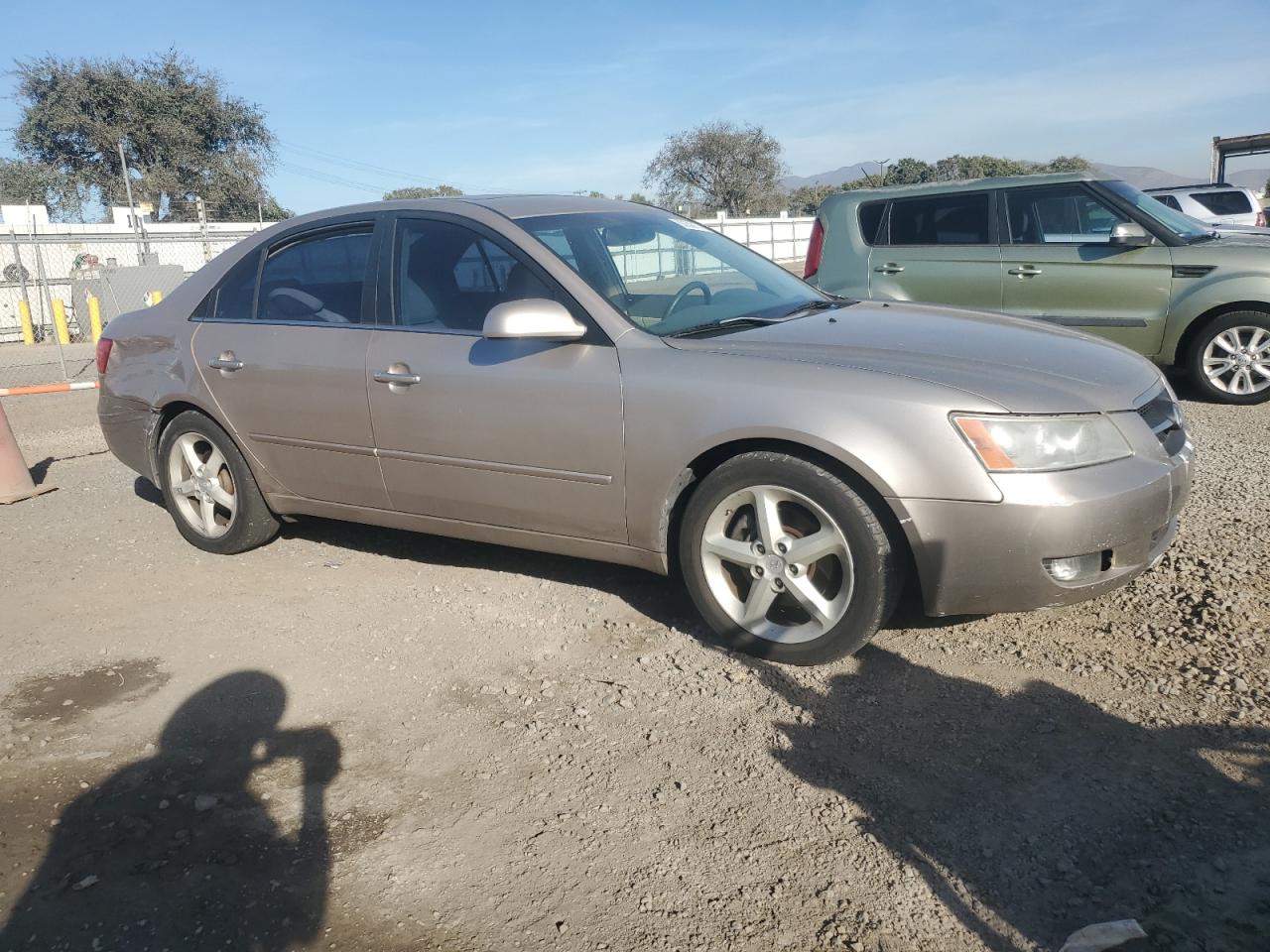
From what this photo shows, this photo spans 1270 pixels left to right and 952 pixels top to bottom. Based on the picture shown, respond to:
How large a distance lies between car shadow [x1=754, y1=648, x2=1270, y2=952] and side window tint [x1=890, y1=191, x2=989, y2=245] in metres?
5.90

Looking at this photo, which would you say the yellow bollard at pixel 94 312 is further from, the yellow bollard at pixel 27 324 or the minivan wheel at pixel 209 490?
the minivan wheel at pixel 209 490

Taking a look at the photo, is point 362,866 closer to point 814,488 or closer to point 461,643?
point 461,643

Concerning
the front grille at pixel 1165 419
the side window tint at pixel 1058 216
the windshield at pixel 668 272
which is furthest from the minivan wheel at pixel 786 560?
the side window tint at pixel 1058 216

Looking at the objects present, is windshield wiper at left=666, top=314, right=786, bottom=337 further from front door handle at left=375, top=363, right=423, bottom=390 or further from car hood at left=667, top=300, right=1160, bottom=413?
front door handle at left=375, top=363, right=423, bottom=390

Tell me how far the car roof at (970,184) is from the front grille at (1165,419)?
4943 mm

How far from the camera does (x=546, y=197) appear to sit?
15.9ft

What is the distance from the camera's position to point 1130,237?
7.80m

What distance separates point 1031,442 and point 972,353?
0.52 meters

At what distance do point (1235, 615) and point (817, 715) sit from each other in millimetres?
1648

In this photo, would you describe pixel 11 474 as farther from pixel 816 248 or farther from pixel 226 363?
pixel 816 248

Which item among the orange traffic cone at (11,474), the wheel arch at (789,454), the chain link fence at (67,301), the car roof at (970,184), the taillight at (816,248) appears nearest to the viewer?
the wheel arch at (789,454)

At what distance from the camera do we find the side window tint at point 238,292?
5.05m

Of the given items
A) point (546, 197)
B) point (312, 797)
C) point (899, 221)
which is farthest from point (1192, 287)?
point (312, 797)

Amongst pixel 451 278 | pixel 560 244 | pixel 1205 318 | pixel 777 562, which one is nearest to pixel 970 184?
pixel 1205 318
